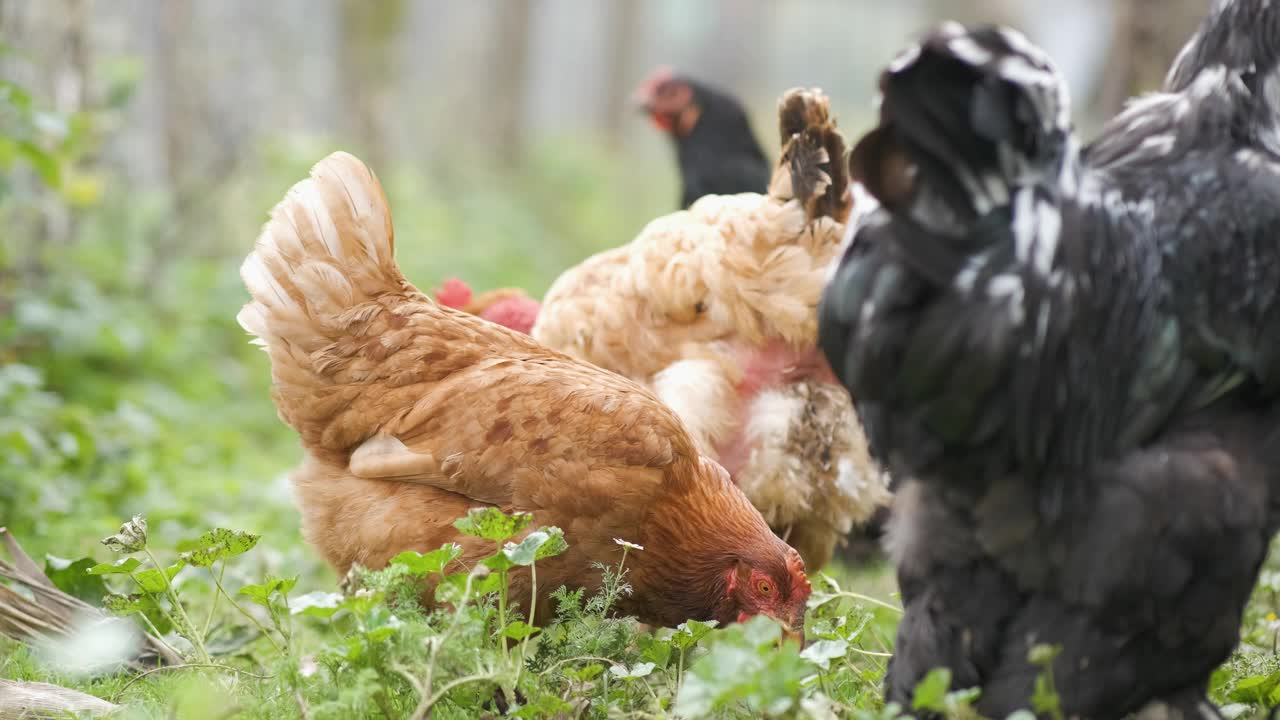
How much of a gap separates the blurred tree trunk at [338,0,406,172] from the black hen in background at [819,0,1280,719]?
474 inches

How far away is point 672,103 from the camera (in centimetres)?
724

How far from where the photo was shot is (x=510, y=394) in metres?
3.57

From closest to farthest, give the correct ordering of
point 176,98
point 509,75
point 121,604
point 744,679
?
point 744,679 < point 121,604 < point 176,98 < point 509,75

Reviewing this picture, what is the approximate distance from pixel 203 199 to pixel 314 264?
7.06 meters

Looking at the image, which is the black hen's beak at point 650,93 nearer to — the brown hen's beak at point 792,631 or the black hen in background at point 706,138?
the black hen in background at point 706,138

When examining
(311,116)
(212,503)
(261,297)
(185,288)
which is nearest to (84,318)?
(212,503)

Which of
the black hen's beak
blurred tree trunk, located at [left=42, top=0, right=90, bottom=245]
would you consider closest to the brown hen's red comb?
the black hen's beak

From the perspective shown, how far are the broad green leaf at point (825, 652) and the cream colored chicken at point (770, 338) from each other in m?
1.37

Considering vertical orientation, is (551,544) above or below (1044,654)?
below

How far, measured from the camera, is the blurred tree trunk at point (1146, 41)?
698 cm

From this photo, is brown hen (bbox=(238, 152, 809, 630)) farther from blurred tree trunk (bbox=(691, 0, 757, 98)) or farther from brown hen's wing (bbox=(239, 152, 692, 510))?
blurred tree trunk (bbox=(691, 0, 757, 98))

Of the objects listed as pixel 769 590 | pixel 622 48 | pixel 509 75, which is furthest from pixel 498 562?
pixel 622 48

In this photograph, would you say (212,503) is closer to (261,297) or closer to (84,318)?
(84,318)

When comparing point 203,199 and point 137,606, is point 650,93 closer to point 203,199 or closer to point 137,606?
point 203,199
